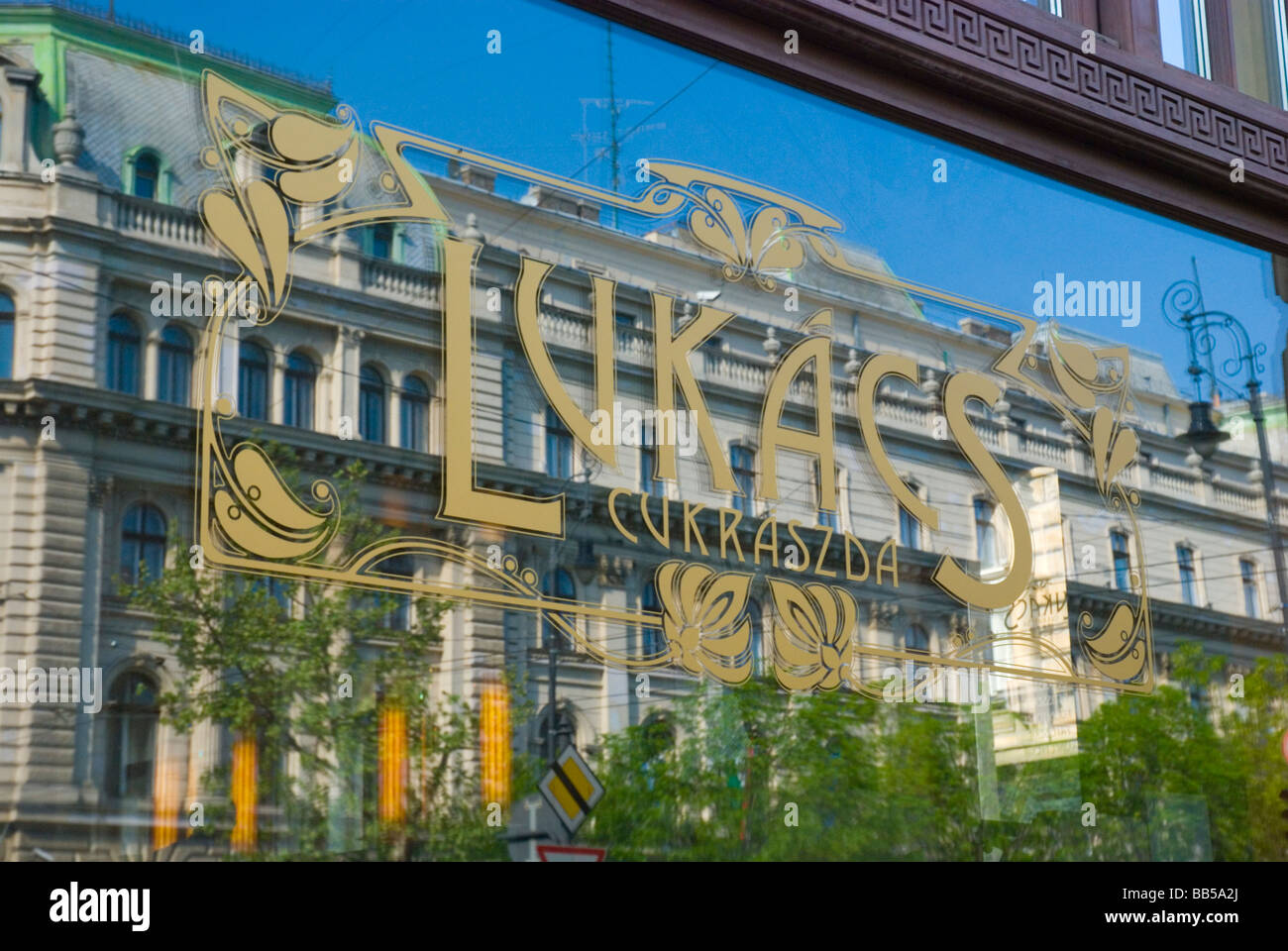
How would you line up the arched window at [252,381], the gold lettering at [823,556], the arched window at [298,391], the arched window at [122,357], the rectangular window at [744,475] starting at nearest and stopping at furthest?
the arched window at [122,357] → the arched window at [252,381] → the arched window at [298,391] → the rectangular window at [744,475] → the gold lettering at [823,556]

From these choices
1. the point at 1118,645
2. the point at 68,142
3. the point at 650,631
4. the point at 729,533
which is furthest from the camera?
→ the point at 1118,645

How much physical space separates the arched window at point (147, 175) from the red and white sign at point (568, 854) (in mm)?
2507

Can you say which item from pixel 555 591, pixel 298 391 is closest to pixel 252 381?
pixel 298 391

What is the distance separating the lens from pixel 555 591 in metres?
5.92

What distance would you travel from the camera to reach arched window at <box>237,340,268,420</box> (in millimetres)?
5391

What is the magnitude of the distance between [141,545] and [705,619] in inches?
86.3

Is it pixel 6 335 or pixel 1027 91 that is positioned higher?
pixel 1027 91

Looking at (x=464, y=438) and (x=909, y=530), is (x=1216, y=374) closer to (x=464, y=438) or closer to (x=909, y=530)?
(x=909, y=530)

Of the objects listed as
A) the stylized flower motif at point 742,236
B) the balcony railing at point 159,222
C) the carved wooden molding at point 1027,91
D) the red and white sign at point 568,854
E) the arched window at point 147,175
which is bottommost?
the red and white sign at point 568,854

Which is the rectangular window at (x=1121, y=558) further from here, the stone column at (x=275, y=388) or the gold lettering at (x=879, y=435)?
the stone column at (x=275, y=388)

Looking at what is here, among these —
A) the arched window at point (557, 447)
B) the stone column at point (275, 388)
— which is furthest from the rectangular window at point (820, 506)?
the stone column at point (275, 388)

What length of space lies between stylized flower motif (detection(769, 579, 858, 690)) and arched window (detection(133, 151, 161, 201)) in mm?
2731

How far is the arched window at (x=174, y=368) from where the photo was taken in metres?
5.21

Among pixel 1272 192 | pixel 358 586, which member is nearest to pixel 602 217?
pixel 358 586
